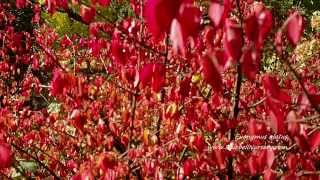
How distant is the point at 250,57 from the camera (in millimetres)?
1697

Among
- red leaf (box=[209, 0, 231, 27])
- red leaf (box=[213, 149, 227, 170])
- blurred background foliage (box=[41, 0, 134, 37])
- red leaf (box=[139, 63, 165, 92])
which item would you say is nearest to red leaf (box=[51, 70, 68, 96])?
red leaf (box=[139, 63, 165, 92])

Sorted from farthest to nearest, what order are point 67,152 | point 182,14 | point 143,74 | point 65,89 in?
point 67,152, point 65,89, point 143,74, point 182,14

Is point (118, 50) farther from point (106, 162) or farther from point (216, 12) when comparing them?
point (216, 12)

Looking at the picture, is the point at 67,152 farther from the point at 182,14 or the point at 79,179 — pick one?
the point at 182,14

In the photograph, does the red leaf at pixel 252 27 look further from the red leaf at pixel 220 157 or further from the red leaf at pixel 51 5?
the red leaf at pixel 51 5

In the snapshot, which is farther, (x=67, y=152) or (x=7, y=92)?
(x=7, y=92)

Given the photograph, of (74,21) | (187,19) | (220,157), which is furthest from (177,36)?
(74,21)

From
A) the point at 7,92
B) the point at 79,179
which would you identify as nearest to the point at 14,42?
the point at 7,92

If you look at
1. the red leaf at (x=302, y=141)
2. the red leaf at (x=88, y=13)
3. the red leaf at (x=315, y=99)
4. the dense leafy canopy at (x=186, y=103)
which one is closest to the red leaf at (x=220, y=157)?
the dense leafy canopy at (x=186, y=103)

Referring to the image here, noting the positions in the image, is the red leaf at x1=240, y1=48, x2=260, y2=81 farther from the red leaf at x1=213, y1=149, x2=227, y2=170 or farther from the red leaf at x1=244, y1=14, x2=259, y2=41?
the red leaf at x1=213, y1=149, x2=227, y2=170

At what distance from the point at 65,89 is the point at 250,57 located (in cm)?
277

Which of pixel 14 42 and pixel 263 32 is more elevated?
pixel 14 42

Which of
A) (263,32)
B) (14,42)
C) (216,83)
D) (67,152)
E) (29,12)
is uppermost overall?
(29,12)

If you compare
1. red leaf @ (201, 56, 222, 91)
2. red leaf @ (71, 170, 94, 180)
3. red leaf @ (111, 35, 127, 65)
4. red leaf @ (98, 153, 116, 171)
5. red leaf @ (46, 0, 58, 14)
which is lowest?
red leaf @ (71, 170, 94, 180)
